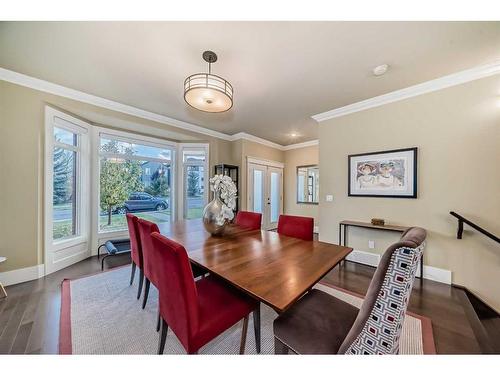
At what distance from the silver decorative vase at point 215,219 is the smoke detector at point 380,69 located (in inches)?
91.2

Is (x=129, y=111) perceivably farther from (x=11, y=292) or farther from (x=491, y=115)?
(x=491, y=115)

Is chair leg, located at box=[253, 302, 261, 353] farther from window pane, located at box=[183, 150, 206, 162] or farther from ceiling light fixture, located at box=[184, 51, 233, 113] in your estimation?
window pane, located at box=[183, 150, 206, 162]

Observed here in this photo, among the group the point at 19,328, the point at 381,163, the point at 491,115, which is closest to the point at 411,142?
the point at 381,163

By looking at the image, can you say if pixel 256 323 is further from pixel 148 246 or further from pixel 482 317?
pixel 482 317

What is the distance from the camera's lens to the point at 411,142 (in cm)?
267

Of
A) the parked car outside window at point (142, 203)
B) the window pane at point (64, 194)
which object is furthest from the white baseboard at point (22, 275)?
the parked car outside window at point (142, 203)

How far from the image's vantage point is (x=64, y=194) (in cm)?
303

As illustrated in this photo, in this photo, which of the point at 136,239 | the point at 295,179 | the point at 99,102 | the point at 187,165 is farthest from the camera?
the point at 295,179

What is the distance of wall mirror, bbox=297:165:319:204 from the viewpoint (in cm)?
532

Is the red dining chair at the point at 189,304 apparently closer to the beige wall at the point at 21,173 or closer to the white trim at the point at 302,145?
the beige wall at the point at 21,173

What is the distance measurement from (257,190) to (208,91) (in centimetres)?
373

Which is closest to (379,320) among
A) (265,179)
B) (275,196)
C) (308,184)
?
(265,179)

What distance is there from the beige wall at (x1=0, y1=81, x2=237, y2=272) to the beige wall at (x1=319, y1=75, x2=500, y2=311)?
459 centimetres

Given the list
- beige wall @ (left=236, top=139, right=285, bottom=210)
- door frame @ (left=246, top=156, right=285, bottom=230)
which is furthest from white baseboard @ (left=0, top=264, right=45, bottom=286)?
door frame @ (left=246, top=156, right=285, bottom=230)
